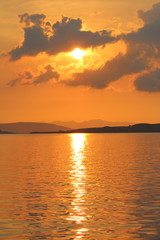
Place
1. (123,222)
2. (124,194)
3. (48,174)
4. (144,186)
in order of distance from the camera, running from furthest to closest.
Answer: (48,174)
(144,186)
(124,194)
(123,222)

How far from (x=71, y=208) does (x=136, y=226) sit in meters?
7.68

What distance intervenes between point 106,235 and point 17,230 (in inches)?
228

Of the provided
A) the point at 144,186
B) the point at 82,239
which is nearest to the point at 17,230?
the point at 82,239

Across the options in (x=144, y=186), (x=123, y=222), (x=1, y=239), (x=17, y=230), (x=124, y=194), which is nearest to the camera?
(x=1, y=239)

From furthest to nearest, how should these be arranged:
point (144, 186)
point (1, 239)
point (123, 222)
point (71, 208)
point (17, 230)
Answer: point (144, 186)
point (71, 208)
point (123, 222)
point (17, 230)
point (1, 239)

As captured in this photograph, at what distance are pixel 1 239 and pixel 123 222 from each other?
28.7ft

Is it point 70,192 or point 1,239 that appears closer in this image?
point 1,239

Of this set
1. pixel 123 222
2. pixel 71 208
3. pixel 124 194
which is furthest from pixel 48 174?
pixel 123 222

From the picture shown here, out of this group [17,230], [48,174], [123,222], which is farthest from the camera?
[48,174]

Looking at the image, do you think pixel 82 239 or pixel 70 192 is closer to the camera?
pixel 82 239

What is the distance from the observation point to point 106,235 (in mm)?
27125

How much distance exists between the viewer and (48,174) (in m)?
63.1

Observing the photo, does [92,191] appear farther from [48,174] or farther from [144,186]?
[48,174]

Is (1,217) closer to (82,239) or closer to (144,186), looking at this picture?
(82,239)
